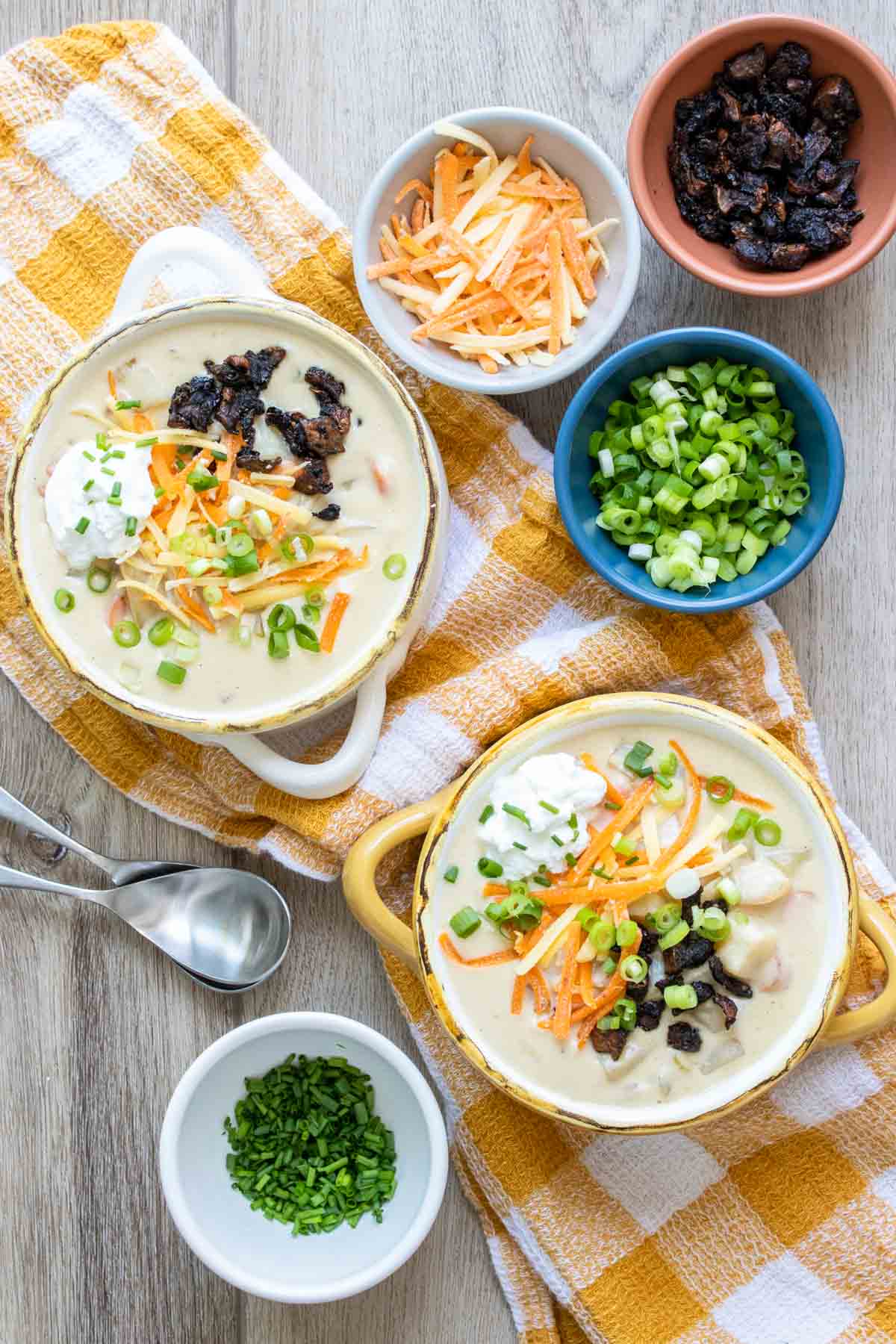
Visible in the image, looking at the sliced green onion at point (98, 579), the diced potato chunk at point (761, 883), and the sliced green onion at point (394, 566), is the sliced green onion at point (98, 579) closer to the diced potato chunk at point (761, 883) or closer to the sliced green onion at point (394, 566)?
the sliced green onion at point (394, 566)

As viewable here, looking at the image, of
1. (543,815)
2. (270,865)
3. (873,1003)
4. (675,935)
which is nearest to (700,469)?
(543,815)

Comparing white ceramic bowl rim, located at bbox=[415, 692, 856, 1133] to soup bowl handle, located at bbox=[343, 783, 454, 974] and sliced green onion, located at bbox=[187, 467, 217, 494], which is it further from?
sliced green onion, located at bbox=[187, 467, 217, 494]

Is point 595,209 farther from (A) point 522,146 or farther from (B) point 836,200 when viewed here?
(B) point 836,200

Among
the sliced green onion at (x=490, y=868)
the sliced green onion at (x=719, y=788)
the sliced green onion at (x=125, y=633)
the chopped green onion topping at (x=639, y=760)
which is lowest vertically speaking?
the sliced green onion at (x=490, y=868)

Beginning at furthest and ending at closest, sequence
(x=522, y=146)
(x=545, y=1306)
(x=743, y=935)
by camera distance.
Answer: (x=545, y=1306) → (x=522, y=146) → (x=743, y=935)

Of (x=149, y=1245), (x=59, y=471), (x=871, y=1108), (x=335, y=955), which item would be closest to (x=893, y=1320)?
(x=871, y=1108)

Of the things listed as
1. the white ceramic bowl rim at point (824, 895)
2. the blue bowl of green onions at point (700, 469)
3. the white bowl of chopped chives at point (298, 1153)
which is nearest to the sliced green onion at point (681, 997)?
the white ceramic bowl rim at point (824, 895)

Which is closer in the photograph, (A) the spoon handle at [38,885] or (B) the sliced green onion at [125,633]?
(B) the sliced green onion at [125,633]
